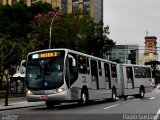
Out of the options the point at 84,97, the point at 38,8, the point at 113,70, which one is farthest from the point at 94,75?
the point at 38,8

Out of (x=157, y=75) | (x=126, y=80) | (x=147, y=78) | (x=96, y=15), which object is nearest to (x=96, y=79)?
(x=126, y=80)

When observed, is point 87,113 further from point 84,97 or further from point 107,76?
point 107,76

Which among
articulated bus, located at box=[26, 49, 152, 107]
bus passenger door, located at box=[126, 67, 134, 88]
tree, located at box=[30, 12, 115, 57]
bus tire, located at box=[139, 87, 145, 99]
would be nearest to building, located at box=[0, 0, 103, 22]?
tree, located at box=[30, 12, 115, 57]

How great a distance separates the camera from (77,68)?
2556cm

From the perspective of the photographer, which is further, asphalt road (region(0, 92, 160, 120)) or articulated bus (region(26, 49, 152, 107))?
articulated bus (region(26, 49, 152, 107))

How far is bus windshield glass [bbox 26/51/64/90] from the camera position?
24062 mm

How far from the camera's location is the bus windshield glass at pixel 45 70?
24062mm

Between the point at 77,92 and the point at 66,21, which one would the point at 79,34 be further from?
the point at 77,92

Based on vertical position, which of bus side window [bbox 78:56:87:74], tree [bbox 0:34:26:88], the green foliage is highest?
the green foliage

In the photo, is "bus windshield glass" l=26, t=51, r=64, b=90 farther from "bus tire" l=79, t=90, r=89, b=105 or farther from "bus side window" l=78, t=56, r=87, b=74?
"bus tire" l=79, t=90, r=89, b=105

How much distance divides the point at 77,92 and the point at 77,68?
1308 millimetres

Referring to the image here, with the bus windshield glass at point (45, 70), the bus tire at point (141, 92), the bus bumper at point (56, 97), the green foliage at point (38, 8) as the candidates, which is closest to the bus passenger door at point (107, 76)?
the bus windshield glass at point (45, 70)

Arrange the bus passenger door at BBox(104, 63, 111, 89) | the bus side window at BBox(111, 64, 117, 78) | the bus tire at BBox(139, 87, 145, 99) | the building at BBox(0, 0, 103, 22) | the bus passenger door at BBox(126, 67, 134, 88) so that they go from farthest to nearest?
the building at BBox(0, 0, 103, 22), the bus tire at BBox(139, 87, 145, 99), the bus passenger door at BBox(126, 67, 134, 88), the bus side window at BBox(111, 64, 117, 78), the bus passenger door at BBox(104, 63, 111, 89)

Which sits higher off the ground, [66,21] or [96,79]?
[66,21]
